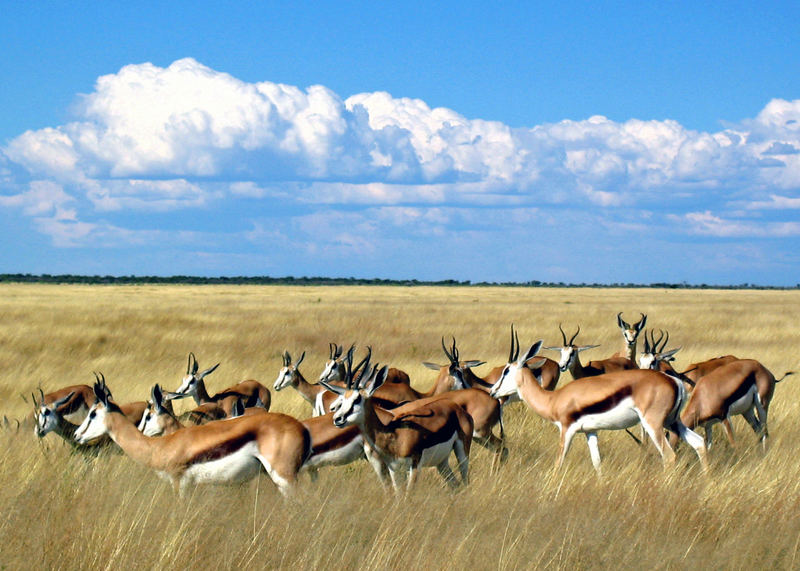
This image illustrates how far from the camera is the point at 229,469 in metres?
6.61

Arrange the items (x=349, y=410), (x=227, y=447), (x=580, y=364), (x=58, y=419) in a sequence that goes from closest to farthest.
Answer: (x=227, y=447) → (x=349, y=410) → (x=58, y=419) → (x=580, y=364)

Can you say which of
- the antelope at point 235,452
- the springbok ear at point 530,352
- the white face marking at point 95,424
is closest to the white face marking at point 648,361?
the springbok ear at point 530,352

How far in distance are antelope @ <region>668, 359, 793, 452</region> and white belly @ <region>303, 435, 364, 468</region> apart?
3.78 m

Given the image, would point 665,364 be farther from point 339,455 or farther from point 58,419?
point 58,419

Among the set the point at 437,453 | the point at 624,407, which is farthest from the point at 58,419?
the point at 624,407

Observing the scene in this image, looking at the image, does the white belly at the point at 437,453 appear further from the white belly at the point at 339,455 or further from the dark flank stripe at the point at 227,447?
the dark flank stripe at the point at 227,447

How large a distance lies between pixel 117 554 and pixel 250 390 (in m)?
5.85

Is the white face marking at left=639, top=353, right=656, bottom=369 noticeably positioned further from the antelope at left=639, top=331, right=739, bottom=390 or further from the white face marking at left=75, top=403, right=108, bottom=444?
the white face marking at left=75, top=403, right=108, bottom=444

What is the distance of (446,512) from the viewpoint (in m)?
6.50

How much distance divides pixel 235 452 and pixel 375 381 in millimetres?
1341

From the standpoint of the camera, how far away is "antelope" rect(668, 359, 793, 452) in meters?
9.40

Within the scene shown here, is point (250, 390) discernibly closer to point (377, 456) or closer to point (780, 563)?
point (377, 456)

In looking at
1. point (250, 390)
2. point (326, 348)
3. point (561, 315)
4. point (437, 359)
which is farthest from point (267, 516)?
point (561, 315)

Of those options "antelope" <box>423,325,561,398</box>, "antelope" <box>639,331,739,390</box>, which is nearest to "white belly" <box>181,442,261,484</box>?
"antelope" <box>423,325,561,398</box>
